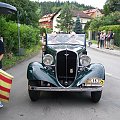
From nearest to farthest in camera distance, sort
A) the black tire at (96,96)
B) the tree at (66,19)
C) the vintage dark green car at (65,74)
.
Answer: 1. the vintage dark green car at (65,74)
2. the black tire at (96,96)
3. the tree at (66,19)

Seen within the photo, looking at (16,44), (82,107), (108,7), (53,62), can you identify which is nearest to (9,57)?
(16,44)

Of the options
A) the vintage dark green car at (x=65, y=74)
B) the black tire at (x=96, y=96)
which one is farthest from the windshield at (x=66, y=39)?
the black tire at (x=96, y=96)

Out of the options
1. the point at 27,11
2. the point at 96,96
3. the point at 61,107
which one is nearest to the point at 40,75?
the point at 61,107

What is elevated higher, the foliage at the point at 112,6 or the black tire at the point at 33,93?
the foliage at the point at 112,6

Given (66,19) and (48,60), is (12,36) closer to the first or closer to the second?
(48,60)

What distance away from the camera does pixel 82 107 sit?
25.9 feet

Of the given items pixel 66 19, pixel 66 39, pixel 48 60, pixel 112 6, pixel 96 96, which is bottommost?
pixel 96 96

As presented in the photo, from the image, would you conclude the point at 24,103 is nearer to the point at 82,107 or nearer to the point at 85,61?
the point at 82,107

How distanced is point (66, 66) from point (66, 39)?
6.36 ft

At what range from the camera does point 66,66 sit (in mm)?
8695

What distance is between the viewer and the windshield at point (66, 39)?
10.4 meters

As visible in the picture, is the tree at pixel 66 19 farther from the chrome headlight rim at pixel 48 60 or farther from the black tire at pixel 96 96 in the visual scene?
the black tire at pixel 96 96

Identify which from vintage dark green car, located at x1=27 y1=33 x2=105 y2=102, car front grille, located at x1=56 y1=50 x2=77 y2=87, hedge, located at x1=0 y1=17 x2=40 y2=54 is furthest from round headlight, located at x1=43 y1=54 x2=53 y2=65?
hedge, located at x1=0 y1=17 x2=40 y2=54

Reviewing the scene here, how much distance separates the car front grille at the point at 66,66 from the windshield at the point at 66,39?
64.1 inches
